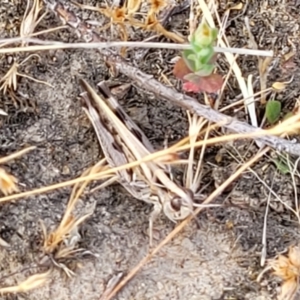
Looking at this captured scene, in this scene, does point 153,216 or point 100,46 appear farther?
point 153,216

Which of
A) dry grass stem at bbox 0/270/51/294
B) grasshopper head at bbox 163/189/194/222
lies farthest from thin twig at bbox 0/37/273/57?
dry grass stem at bbox 0/270/51/294

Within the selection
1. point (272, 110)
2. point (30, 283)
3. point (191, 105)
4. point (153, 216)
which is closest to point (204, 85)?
point (191, 105)

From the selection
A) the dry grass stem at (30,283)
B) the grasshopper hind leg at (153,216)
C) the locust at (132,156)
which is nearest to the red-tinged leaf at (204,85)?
the locust at (132,156)

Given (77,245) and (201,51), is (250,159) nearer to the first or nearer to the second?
(201,51)

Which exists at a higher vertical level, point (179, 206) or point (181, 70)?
point (181, 70)

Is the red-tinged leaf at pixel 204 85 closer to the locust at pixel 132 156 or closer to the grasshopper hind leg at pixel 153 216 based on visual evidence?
the locust at pixel 132 156

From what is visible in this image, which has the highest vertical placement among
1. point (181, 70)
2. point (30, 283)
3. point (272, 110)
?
point (181, 70)

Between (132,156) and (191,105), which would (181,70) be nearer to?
(191,105)
